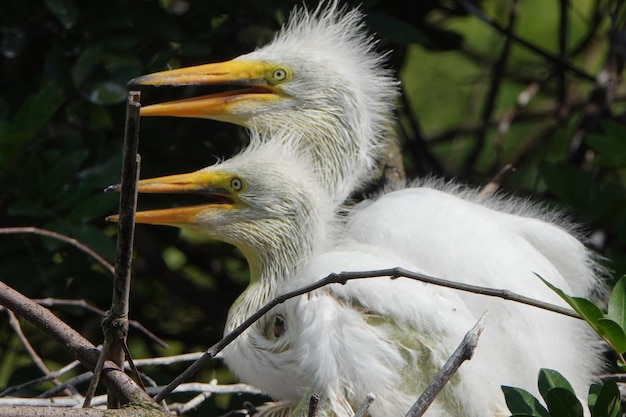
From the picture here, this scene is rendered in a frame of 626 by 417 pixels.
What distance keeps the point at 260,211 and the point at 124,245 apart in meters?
0.68

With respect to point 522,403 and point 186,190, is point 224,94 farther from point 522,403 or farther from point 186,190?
point 522,403

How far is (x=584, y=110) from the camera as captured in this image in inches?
110

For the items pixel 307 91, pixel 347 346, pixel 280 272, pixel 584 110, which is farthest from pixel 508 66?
pixel 347 346

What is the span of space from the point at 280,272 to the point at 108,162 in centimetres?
51

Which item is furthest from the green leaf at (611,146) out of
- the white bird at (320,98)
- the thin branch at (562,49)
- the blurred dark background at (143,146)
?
the thin branch at (562,49)

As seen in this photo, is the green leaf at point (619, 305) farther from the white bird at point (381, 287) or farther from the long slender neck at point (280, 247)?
the long slender neck at point (280, 247)

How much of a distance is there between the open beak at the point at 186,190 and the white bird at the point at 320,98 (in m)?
0.19

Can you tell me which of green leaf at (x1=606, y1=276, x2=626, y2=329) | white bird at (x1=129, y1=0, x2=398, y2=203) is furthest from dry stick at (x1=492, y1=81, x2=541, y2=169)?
green leaf at (x1=606, y1=276, x2=626, y2=329)

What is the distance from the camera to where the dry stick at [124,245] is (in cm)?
113

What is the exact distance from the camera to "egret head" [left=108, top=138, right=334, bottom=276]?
1.85 m

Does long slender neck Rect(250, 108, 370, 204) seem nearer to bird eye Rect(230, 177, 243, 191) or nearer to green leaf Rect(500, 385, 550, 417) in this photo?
bird eye Rect(230, 177, 243, 191)

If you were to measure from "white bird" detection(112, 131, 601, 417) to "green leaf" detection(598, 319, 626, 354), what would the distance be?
28 cm

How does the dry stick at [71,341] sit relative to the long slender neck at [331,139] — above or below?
below

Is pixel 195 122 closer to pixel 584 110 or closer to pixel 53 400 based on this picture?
pixel 53 400
